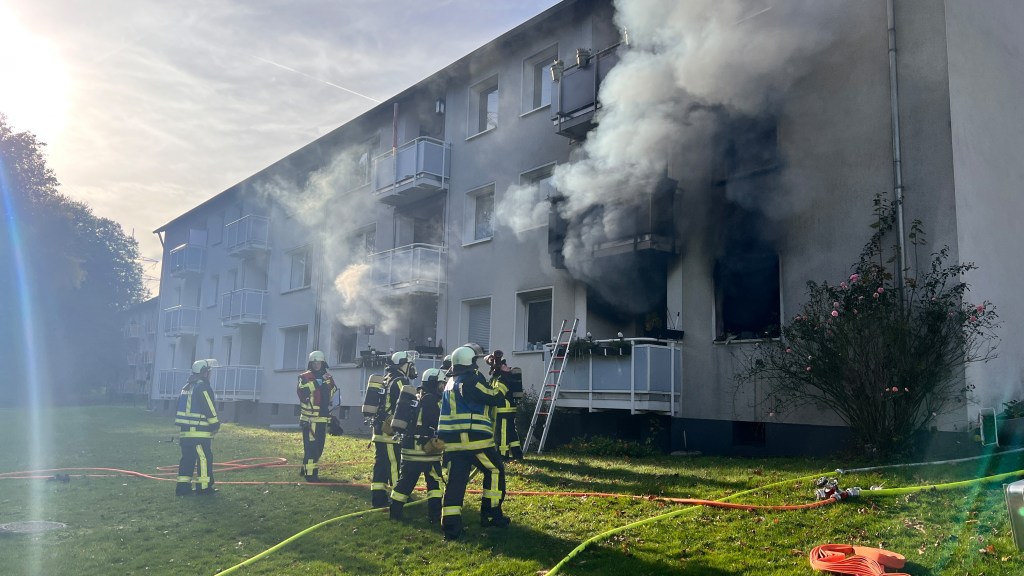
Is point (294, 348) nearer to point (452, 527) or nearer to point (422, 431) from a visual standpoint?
point (422, 431)

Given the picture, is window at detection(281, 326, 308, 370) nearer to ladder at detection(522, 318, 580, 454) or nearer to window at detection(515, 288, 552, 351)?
window at detection(515, 288, 552, 351)

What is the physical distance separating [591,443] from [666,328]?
8.20 ft

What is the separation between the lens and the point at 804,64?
11797 mm

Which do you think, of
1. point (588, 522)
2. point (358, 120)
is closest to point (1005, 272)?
point (588, 522)

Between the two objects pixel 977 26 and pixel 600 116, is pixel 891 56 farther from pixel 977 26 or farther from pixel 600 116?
pixel 600 116

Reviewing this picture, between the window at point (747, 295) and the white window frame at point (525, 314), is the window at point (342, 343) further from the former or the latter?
the window at point (747, 295)

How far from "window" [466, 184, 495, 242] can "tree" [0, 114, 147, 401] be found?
2633cm

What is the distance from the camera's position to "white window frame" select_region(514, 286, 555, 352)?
639 inches

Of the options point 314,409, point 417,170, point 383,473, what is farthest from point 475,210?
point 383,473

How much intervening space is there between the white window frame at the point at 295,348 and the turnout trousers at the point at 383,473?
54.7ft

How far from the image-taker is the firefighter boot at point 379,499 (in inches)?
361

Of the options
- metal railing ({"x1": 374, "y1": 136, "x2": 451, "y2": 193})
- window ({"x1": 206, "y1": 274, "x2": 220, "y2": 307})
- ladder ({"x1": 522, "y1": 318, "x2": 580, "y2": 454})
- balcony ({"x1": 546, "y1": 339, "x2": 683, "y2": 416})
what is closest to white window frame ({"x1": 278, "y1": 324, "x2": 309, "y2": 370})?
metal railing ({"x1": 374, "y1": 136, "x2": 451, "y2": 193})

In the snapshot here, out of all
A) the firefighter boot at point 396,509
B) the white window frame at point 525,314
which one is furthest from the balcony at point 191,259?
the firefighter boot at point 396,509

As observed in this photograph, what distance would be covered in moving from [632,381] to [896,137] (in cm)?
528
